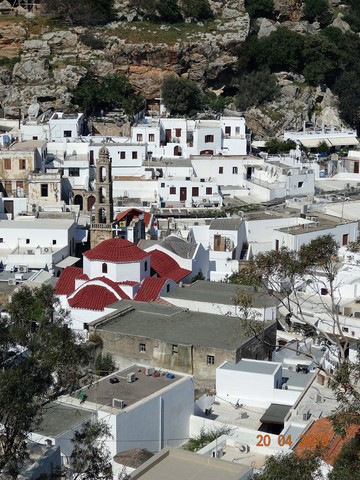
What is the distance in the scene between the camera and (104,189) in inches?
1526

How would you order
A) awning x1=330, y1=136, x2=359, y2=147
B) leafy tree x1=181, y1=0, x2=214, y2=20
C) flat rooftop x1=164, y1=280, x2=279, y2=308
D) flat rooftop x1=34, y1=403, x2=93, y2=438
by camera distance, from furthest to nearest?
leafy tree x1=181, y1=0, x2=214, y2=20 < awning x1=330, y1=136, x2=359, y2=147 < flat rooftop x1=164, y1=280, x2=279, y2=308 < flat rooftop x1=34, y1=403, x2=93, y2=438

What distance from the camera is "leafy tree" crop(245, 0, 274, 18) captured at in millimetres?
62781

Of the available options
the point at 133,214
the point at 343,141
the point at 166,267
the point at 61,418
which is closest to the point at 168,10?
the point at 343,141

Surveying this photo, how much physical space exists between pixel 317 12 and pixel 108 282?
39309 mm

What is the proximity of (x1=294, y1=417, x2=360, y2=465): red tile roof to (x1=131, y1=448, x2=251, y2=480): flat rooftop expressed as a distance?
1.41 m

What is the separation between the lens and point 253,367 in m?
25.3

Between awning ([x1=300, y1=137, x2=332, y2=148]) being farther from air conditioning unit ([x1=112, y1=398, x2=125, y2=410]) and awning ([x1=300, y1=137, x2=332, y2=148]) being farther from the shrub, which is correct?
air conditioning unit ([x1=112, y1=398, x2=125, y2=410])

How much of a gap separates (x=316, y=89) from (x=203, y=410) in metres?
37.9

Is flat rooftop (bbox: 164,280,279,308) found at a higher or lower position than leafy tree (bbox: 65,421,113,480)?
lower

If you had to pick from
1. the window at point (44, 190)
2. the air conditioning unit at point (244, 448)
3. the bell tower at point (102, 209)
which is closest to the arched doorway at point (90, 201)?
the window at point (44, 190)

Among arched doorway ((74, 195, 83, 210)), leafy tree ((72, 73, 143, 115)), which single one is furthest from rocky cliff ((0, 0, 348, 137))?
arched doorway ((74, 195, 83, 210))

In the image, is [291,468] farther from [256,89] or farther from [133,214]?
[256,89]

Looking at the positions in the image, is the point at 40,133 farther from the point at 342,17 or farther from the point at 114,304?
the point at 342,17
